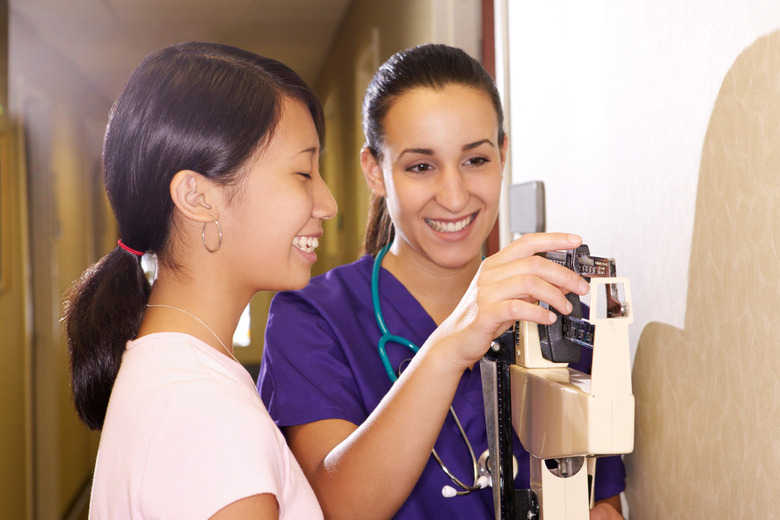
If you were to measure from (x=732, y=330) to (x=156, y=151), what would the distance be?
25.0 inches

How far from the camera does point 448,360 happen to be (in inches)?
29.8

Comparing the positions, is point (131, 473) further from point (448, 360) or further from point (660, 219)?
point (660, 219)

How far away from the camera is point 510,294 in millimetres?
704

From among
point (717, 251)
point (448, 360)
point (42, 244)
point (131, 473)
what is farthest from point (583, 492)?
point (42, 244)

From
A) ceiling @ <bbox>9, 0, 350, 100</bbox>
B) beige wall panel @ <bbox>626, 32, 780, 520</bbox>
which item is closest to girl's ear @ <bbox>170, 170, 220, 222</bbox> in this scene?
beige wall panel @ <bbox>626, 32, 780, 520</bbox>

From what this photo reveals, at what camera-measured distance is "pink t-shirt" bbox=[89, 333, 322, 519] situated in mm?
606

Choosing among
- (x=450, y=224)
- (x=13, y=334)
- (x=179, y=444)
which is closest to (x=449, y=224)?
(x=450, y=224)

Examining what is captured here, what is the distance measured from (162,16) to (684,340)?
160 cm

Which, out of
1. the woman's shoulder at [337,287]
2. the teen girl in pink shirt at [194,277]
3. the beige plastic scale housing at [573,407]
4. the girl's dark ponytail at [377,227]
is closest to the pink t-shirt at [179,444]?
the teen girl in pink shirt at [194,277]

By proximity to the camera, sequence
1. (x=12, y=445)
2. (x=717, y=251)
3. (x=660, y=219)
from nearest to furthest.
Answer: (x=717, y=251) → (x=660, y=219) → (x=12, y=445)

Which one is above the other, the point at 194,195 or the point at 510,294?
the point at 194,195

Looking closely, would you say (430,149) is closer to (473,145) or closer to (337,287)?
(473,145)

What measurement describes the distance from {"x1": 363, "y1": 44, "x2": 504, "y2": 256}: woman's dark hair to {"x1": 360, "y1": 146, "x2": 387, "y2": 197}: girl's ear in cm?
1

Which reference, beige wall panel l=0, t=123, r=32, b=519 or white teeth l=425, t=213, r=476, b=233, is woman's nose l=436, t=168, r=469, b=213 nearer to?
white teeth l=425, t=213, r=476, b=233
